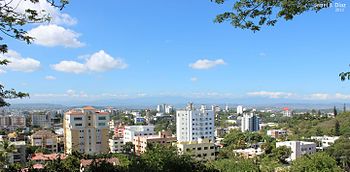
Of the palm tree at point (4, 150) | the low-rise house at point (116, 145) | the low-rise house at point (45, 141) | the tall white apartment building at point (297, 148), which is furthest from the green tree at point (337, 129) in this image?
the palm tree at point (4, 150)

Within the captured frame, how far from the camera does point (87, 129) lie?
18.0 meters

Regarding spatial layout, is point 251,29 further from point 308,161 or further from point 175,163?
point 308,161

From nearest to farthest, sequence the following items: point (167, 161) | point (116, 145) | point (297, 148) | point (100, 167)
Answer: point (100, 167)
point (167, 161)
point (297, 148)
point (116, 145)

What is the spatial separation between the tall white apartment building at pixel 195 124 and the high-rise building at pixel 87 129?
8.96 metres

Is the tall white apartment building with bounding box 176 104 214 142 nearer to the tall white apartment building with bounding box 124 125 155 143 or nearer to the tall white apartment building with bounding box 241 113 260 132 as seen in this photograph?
the tall white apartment building with bounding box 124 125 155 143

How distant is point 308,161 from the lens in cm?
778

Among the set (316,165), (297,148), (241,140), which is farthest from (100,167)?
(241,140)

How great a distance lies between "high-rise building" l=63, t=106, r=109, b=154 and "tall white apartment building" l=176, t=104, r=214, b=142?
29.4 feet

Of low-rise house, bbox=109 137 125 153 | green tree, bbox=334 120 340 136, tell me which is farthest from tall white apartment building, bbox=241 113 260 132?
low-rise house, bbox=109 137 125 153

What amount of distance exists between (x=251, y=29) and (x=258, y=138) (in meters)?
25.0

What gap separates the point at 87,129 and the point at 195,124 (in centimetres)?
1019

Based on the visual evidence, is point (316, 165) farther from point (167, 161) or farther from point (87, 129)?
point (87, 129)

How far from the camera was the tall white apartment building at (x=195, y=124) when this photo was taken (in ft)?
85.7

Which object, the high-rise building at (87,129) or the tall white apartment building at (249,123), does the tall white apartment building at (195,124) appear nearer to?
the high-rise building at (87,129)
